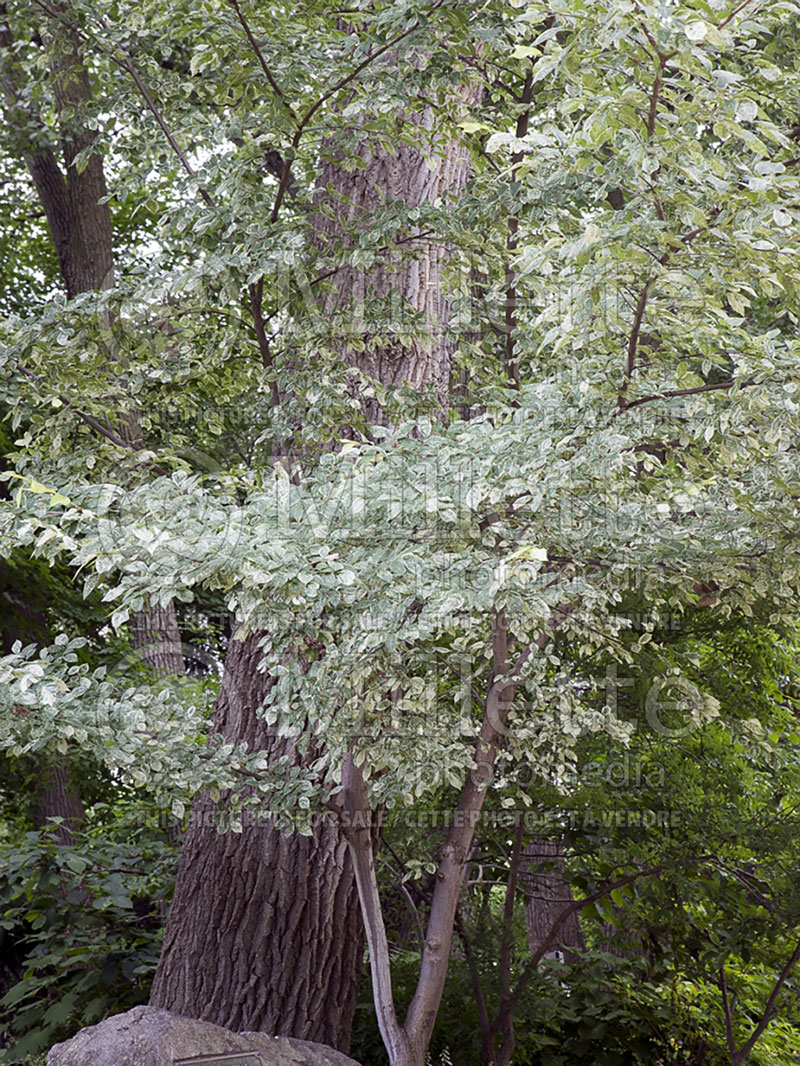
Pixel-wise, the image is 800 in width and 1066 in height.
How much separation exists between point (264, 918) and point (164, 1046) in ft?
2.06

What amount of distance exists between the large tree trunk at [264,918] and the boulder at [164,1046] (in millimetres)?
248

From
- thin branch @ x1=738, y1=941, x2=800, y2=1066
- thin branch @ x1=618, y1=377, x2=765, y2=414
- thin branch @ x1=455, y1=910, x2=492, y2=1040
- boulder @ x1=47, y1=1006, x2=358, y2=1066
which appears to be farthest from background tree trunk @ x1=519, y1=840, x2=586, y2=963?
thin branch @ x1=618, y1=377, x2=765, y2=414

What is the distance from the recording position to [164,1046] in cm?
279

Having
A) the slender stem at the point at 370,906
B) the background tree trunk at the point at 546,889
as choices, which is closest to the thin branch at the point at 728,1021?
the background tree trunk at the point at 546,889

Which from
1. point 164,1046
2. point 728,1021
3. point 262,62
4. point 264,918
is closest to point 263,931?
point 264,918

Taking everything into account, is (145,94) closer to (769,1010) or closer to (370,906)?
(370,906)

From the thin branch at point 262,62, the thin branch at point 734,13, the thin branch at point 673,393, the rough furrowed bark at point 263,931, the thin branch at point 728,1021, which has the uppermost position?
the thin branch at point 262,62

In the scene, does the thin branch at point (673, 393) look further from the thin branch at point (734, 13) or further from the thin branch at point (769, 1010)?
the thin branch at point (769, 1010)

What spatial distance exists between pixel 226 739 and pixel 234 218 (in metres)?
1.82

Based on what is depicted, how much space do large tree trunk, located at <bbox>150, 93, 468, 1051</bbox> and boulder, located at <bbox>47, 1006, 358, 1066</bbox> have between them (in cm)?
25

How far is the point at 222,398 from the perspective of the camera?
4.46m

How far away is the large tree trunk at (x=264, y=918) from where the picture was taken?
3311 mm

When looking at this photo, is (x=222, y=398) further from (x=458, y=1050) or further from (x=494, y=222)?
(x=458, y=1050)

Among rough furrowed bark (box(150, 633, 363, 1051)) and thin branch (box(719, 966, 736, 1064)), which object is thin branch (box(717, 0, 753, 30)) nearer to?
rough furrowed bark (box(150, 633, 363, 1051))
